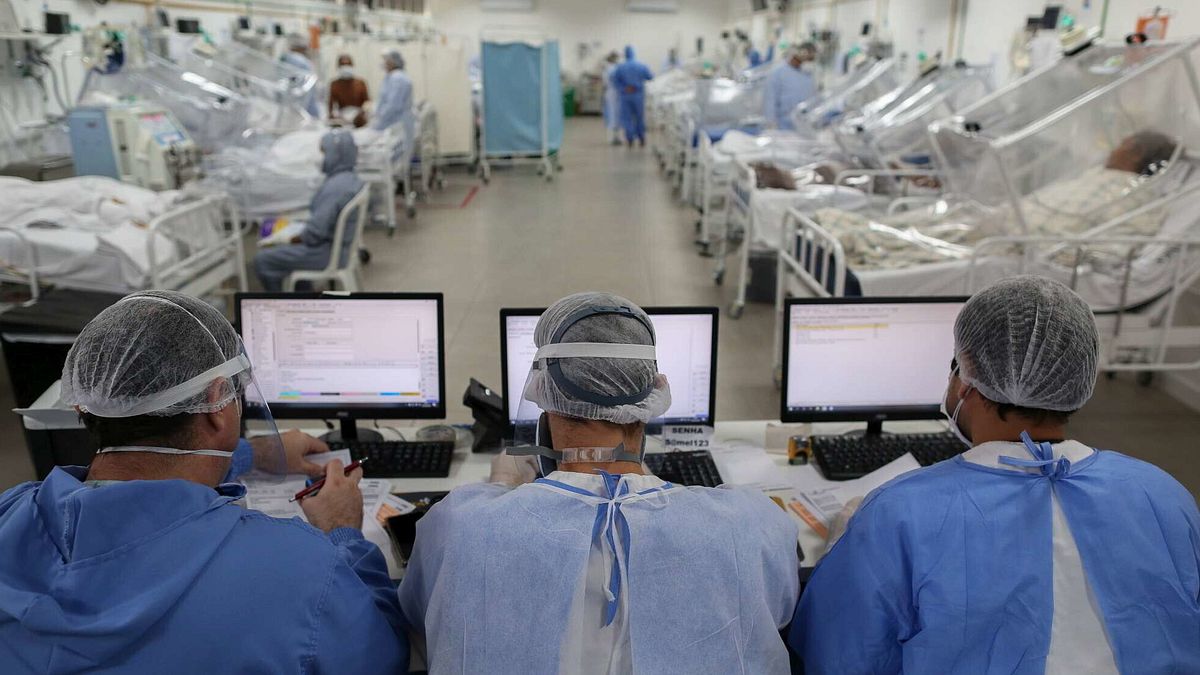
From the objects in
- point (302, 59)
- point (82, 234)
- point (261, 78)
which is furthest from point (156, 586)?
point (302, 59)

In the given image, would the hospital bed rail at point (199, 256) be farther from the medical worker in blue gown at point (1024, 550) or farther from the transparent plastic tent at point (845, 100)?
the transparent plastic tent at point (845, 100)

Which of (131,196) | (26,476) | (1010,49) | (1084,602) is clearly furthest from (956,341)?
(1010,49)

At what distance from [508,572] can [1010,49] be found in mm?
6847

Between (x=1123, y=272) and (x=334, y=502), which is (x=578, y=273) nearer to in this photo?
(x=1123, y=272)

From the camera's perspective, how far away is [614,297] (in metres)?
1.38

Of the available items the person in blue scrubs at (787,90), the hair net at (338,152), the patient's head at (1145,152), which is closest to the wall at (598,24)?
the person in blue scrubs at (787,90)

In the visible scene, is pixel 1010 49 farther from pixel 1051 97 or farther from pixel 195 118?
pixel 195 118

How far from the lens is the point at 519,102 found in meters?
10.0

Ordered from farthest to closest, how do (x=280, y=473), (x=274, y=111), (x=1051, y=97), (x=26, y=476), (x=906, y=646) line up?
(x=274, y=111) < (x=1051, y=97) < (x=26, y=476) < (x=280, y=473) < (x=906, y=646)

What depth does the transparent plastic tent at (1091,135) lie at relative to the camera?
12.5 feet

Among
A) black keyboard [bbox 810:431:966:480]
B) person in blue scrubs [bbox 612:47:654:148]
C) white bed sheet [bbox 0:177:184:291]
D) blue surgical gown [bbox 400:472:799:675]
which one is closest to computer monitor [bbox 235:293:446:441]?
blue surgical gown [bbox 400:472:799:675]

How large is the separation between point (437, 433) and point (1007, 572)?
1.46 m

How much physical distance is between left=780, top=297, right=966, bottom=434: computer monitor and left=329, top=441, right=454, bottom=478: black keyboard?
893 millimetres

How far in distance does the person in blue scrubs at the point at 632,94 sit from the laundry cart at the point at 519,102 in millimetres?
2464
